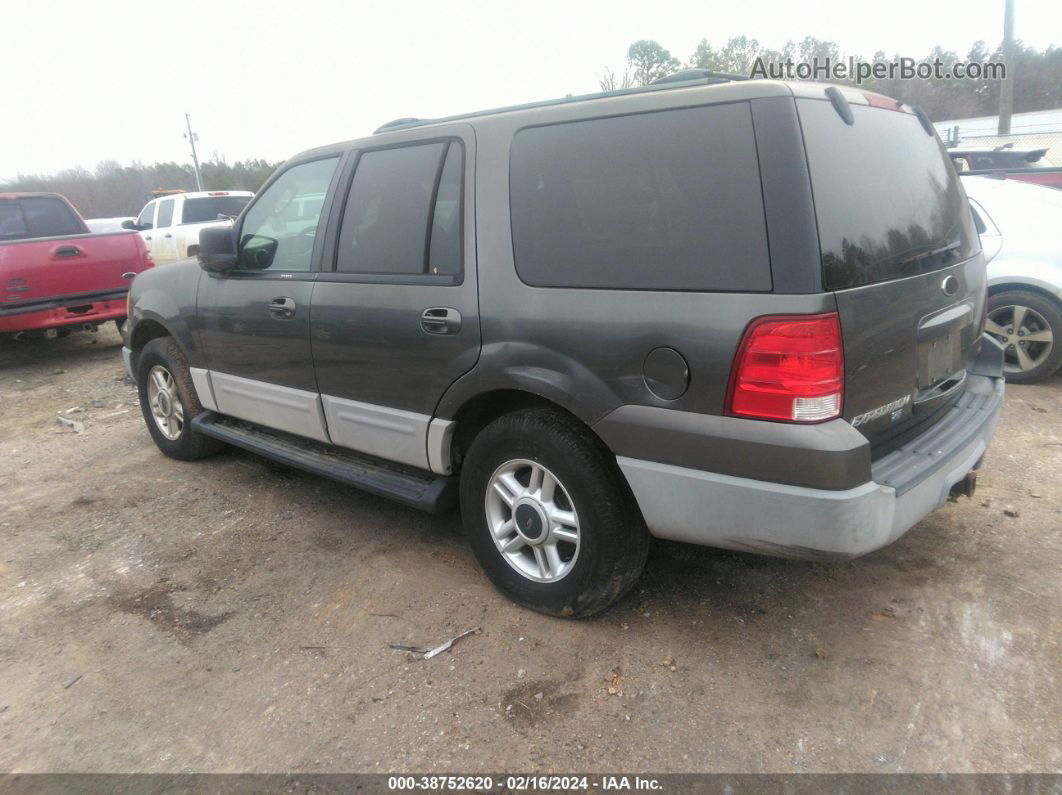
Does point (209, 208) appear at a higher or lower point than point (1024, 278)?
higher

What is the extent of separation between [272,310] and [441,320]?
4.14 ft

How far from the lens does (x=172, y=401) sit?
4.94 meters

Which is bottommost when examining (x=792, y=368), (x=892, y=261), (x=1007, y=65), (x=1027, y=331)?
(x=1027, y=331)

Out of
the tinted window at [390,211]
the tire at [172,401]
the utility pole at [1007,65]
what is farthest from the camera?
the utility pole at [1007,65]

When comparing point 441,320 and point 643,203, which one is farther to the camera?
point 441,320

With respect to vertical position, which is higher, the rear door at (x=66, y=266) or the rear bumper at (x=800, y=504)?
the rear door at (x=66, y=266)

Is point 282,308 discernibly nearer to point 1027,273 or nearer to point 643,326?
point 643,326

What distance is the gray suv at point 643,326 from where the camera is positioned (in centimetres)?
225

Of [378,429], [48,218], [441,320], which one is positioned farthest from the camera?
[48,218]

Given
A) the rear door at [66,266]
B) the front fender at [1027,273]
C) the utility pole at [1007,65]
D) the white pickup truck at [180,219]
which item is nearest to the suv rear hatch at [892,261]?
the front fender at [1027,273]

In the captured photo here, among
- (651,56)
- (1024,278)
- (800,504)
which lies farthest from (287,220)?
(651,56)

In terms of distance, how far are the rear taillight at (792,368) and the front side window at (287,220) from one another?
2.37 meters

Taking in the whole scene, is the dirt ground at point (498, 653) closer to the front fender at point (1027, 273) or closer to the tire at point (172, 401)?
the tire at point (172, 401)

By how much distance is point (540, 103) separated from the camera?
115 inches
